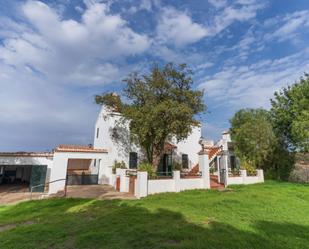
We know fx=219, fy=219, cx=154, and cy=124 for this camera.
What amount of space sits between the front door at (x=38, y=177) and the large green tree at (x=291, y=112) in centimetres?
2268

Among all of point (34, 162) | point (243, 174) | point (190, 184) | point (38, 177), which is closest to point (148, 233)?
point (190, 184)

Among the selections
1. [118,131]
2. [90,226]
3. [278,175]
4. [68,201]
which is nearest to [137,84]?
[118,131]

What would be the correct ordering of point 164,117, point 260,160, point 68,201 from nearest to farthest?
point 68,201 → point 164,117 → point 260,160

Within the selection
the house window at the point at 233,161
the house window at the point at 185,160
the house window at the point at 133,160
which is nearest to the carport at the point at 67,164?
the house window at the point at 133,160

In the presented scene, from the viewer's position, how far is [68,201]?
1288 centimetres

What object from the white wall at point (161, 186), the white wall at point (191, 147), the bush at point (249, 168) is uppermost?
the white wall at point (191, 147)

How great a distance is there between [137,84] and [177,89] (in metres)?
3.15

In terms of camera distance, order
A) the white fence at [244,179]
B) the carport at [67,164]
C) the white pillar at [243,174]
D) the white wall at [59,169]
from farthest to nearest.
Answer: the white pillar at [243,174] → the white fence at [244,179] → the carport at [67,164] → the white wall at [59,169]

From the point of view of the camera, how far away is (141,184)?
515 inches

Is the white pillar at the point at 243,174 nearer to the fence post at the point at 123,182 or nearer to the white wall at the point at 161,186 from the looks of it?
the white wall at the point at 161,186

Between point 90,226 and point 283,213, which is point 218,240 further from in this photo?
point 283,213

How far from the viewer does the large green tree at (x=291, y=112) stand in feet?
71.2

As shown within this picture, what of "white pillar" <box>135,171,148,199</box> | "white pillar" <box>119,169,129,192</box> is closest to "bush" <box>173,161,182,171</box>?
"white pillar" <box>119,169,129,192</box>

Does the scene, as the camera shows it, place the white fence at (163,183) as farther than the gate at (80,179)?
No
